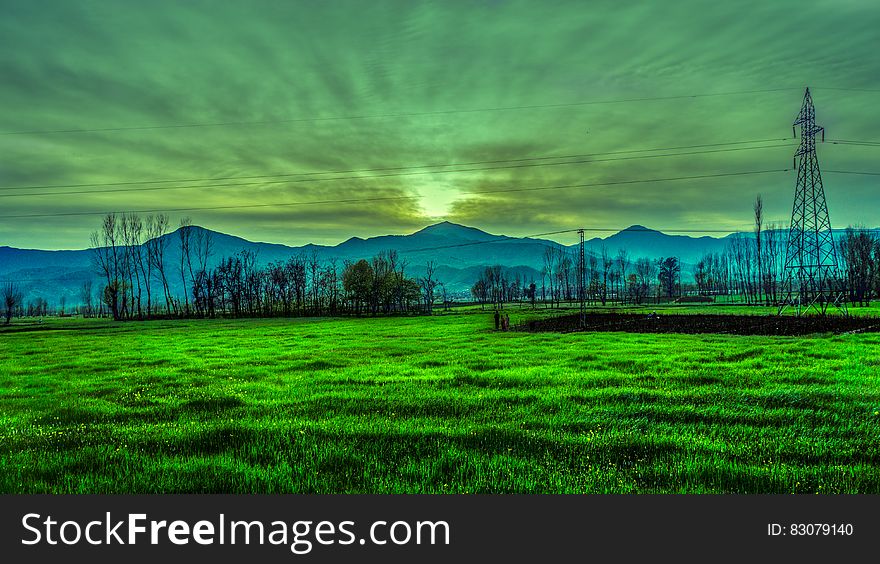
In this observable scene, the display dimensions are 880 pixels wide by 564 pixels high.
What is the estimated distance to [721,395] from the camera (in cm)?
1471

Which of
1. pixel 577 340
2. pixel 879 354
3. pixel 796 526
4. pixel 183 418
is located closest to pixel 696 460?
pixel 796 526

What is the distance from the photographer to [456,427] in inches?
441

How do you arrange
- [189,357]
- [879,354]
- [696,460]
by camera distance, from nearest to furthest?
[696,460] < [879,354] < [189,357]

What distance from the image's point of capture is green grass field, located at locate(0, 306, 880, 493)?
316 inches

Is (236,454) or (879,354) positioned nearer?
(236,454)

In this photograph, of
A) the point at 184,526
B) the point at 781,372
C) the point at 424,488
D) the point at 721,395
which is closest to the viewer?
the point at 184,526

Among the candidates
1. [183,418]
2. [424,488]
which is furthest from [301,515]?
[183,418]

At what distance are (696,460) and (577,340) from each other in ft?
87.5

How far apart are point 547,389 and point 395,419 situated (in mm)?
5973

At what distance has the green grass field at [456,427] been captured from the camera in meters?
8.04

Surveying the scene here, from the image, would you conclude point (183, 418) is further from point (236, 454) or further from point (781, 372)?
point (781, 372)

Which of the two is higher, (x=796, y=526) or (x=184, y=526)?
(x=184, y=526)

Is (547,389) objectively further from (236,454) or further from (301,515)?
(301,515)

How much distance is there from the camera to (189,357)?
94.0 ft
